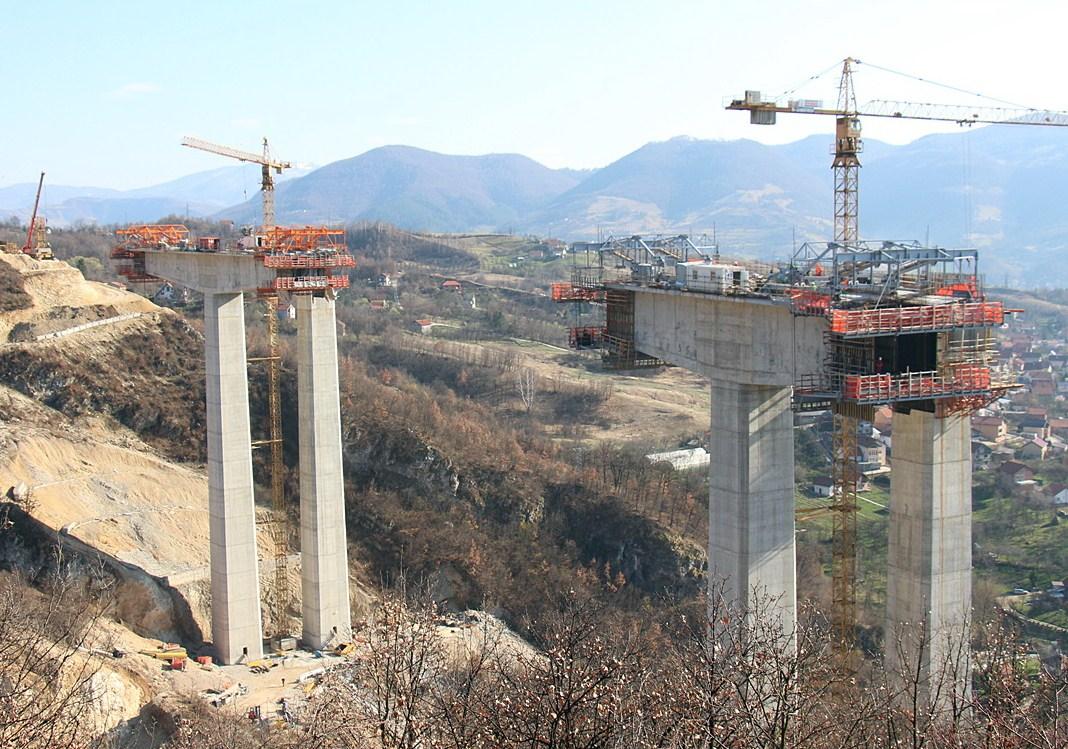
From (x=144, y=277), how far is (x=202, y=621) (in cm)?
1397

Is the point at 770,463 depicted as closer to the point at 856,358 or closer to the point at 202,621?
the point at 856,358

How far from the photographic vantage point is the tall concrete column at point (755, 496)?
29.1 m

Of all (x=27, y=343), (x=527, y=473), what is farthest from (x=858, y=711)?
(x=27, y=343)

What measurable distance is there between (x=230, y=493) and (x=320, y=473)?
3.21 m

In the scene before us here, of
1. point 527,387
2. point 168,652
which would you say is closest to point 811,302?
point 168,652

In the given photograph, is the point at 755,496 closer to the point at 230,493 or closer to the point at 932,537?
the point at 932,537

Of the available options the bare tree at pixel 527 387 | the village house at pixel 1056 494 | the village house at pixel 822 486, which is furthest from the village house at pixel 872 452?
the bare tree at pixel 527 387

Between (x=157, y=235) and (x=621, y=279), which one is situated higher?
(x=157, y=235)

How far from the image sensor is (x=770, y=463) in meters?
29.3

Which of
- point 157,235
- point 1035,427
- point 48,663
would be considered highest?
point 157,235

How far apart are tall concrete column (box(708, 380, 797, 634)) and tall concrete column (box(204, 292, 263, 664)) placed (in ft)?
63.4

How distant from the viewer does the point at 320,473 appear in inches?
1671

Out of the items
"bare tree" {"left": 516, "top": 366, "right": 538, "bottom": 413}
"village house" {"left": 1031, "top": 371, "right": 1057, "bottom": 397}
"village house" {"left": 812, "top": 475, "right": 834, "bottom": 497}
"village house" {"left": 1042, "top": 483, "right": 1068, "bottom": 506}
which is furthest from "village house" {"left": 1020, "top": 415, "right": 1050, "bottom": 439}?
"bare tree" {"left": 516, "top": 366, "right": 538, "bottom": 413}

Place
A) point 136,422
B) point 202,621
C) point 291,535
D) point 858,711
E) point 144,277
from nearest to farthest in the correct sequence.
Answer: point 858,711
point 202,621
point 144,277
point 291,535
point 136,422
